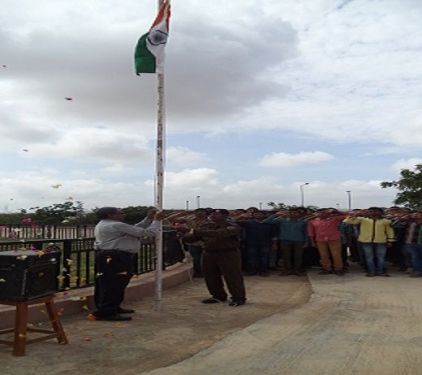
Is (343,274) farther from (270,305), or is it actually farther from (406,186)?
(406,186)

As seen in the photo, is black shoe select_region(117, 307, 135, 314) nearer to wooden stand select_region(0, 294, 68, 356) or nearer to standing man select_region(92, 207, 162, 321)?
standing man select_region(92, 207, 162, 321)

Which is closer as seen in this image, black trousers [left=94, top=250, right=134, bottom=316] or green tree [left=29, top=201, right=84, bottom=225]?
black trousers [left=94, top=250, right=134, bottom=316]

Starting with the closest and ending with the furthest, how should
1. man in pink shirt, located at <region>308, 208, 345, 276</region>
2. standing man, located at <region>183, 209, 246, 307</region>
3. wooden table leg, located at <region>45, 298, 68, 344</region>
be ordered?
wooden table leg, located at <region>45, 298, 68, 344</region>, standing man, located at <region>183, 209, 246, 307</region>, man in pink shirt, located at <region>308, 208, 345, 276</region>

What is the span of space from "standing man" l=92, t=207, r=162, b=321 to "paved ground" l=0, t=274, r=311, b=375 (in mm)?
245

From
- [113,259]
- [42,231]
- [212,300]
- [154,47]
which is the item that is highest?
[154,47]

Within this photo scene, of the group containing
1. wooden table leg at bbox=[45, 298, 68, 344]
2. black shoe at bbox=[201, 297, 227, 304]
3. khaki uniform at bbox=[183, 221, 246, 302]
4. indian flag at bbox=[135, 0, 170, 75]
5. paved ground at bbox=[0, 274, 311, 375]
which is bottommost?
paved ground at bbox=[0, 274, 311, 375]

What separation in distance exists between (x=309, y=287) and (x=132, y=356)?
18.2 ft

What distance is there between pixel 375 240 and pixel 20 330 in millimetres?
8161

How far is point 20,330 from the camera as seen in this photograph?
18.5ft

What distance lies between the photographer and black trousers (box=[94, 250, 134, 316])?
7184 millimetres

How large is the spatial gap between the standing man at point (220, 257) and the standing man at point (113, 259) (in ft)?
4.74

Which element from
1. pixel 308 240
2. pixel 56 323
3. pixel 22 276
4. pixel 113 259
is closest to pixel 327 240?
pixel 308 240

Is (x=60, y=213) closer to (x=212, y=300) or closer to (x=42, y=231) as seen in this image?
(x=42, y=231)

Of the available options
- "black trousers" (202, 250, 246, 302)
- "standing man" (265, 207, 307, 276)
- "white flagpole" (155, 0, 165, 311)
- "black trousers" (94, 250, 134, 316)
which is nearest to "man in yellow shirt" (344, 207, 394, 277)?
"standing man" (265, 207, 307, 276)
